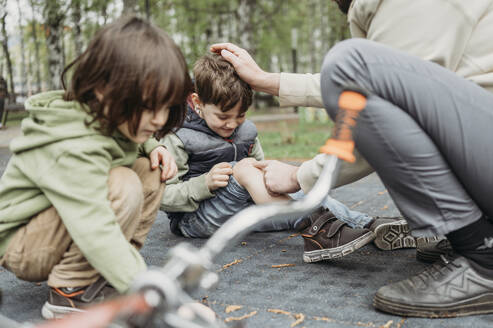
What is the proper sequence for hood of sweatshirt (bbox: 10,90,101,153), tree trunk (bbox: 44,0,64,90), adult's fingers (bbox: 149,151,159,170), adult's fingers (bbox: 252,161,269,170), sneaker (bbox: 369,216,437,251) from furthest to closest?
tree trunk (bbox: 44,0,64,90) → adult's fingers (bbox: 252,161,269,170) → sneaker (bbox: 369,216,437,251) → adult's fingers (bbox: 149,151,159,170) → hood of sweatshirt (bbox: 10,90,101,153)

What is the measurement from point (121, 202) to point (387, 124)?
77 cm

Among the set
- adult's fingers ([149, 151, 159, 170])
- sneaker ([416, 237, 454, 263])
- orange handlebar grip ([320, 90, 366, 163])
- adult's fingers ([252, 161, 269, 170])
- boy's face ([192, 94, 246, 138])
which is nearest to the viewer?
orange handlebar grip ([320, 90, 366, 163])

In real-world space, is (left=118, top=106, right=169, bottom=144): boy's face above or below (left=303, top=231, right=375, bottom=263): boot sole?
above

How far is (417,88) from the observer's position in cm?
151

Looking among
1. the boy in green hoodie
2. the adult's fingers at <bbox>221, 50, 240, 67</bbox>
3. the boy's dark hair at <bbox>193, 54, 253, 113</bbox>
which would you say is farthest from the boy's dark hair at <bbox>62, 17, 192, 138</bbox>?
the boy's dark hair at <bbox>193, 54, 253, 113</bbox>

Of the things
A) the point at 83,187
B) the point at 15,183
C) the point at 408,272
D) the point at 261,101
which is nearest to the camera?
the point at 83,187

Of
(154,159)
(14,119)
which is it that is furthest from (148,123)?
(14,119)

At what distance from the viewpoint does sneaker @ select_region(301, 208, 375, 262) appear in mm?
2049

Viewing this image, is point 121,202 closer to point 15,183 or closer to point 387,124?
point 15,183

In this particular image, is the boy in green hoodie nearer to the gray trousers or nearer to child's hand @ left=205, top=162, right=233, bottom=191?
the gray trousers

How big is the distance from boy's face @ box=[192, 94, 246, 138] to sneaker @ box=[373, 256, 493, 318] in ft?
3.86

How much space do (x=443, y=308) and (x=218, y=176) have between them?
118 cm

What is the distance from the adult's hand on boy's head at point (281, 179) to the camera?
6.69 ft

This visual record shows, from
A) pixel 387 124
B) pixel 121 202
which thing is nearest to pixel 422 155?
pixel 387 124
